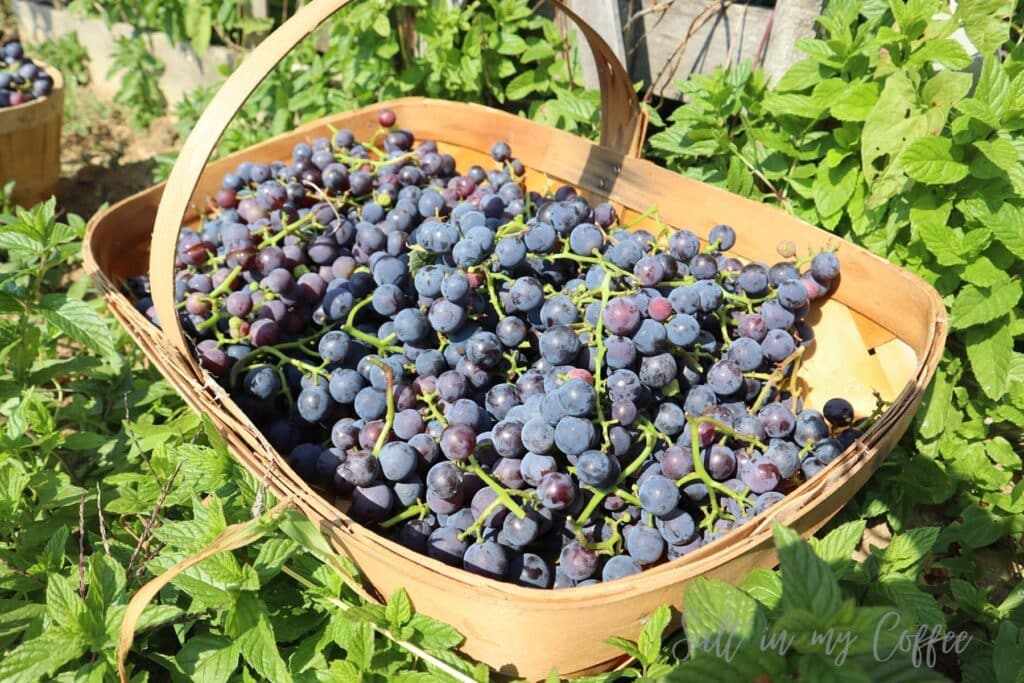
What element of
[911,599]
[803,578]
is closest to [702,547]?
[803,578]

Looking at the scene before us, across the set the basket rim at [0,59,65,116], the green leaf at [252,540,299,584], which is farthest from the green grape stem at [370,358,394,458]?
the basket rim at [0,59,65,116]

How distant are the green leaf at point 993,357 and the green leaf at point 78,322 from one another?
2.10 m

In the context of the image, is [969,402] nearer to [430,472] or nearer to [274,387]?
[430,472]

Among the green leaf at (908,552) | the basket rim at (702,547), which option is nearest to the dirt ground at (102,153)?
the basket rim at (702,547)

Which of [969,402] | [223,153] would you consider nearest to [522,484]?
[969,402]

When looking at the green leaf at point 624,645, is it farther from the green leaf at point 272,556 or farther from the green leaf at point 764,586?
the green leaf at point 272,556

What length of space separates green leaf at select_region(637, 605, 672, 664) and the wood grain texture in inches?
0.6

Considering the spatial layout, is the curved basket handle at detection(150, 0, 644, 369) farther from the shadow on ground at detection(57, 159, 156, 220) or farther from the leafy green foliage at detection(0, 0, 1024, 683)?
the shadow on ground at detection(57, 159, 156, 220)

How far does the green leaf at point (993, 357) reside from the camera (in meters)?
1.67

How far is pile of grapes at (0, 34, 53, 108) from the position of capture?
295cm

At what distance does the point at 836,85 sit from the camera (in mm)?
1897

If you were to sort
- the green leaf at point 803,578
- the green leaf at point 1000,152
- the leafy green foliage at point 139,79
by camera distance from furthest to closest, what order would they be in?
the leafy green foliage at point 139,79, the green leaf at point 1000,152, the green leaf at point 803,578

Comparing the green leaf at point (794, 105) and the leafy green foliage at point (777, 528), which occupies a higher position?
the green leaf at point (794, 105)

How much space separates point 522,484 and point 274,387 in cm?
63
